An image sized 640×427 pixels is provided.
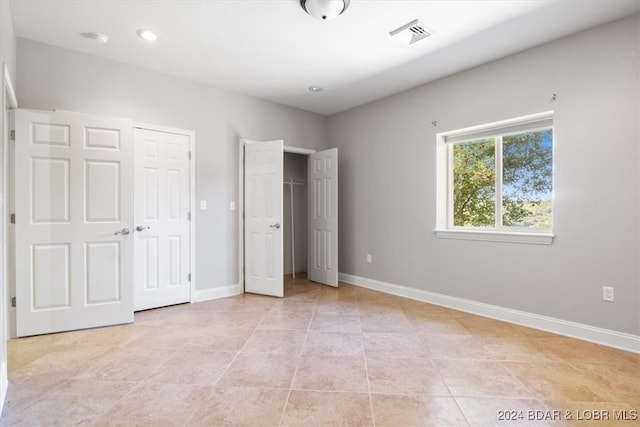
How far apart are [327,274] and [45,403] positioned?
339 centimetres

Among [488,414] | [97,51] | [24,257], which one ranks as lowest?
[488,414]

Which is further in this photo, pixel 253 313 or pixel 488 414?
pixel 253 313

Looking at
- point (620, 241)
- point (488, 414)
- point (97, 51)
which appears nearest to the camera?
point (488, 414)

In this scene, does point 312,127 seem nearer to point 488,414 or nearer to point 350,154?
point 350,154

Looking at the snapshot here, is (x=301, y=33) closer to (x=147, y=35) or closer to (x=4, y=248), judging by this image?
(x=147, y=35)

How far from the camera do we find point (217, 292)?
13.4 ft

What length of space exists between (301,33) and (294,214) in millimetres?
3316

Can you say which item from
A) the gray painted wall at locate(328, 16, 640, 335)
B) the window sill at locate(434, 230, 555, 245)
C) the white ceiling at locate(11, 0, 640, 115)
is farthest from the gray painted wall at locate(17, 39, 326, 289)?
the window sill at locate(434, 230, 555, 245)

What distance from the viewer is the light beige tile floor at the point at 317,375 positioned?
1.74 metres

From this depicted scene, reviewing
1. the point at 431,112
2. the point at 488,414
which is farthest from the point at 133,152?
the point at 488,414

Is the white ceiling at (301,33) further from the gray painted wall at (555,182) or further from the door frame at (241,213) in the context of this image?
the door frame at (241,213)

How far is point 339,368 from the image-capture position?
88.2 inches

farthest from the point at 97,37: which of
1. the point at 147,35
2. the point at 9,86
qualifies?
the point at 9,86

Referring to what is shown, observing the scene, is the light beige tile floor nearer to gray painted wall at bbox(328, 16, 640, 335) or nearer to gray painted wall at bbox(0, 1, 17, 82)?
gray painted wall at bbox(328, 16, 640, 335)
